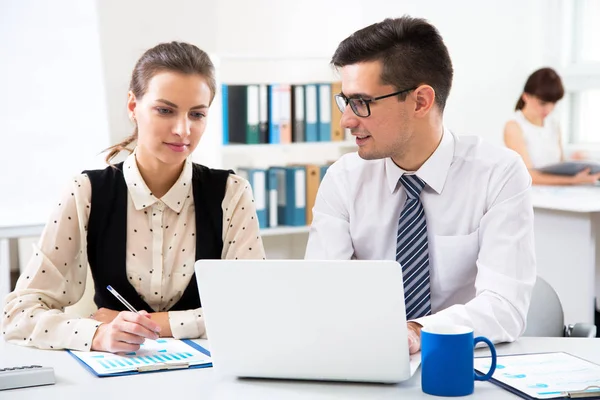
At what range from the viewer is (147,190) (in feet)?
6.45

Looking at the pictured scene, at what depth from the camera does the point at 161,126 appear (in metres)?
1.92

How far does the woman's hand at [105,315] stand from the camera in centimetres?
180

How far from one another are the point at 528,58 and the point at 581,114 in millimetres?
461

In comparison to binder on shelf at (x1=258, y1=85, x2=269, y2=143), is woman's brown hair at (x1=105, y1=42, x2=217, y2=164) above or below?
above

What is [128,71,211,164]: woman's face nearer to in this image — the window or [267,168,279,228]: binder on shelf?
[267,168,279,228]: binder on shelf

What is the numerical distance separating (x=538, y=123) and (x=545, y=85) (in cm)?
22

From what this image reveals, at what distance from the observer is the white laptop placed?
127 centimetres

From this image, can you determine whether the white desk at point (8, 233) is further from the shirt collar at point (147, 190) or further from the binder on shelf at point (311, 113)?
the shirt collar at point (147, 190)

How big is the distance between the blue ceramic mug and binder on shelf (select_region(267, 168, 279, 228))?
2.62 m

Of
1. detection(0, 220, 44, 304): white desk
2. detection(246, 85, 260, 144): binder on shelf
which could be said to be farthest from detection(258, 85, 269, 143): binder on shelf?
detection(0, 220, 44, 304): white desk

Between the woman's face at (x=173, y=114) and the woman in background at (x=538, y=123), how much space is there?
2.99m

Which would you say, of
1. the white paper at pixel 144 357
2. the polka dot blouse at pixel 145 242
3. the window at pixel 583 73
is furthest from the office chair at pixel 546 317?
the window at pixel 583 73

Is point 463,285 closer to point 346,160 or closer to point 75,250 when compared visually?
point 346,160

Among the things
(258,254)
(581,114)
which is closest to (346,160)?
(258,254)
